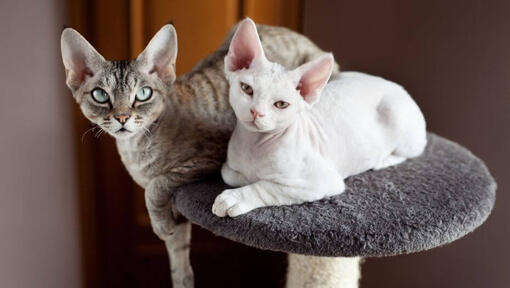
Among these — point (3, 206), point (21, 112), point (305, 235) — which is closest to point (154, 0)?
point (21, 112)

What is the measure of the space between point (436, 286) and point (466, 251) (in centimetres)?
15

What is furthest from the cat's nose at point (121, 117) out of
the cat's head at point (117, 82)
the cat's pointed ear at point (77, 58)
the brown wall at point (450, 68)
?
the brown wall at point (450, 68)

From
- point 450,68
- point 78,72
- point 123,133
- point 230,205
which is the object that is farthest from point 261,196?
point 450,68

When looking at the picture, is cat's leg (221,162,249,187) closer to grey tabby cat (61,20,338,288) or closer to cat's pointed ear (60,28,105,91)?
grey tabby cat (61,20,338,288)

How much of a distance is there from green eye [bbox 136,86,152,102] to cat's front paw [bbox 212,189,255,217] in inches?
9.5

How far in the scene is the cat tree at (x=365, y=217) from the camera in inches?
35.5

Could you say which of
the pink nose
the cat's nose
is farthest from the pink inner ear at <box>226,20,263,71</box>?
the cat's nose

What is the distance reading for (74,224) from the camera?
136 cm

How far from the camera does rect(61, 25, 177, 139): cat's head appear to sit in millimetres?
969

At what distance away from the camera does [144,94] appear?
1013 millimetres

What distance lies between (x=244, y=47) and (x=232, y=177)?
263mm

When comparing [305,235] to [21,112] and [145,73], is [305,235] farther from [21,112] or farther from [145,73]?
[21,112]

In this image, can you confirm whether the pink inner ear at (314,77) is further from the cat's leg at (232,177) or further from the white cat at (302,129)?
the cat's leg at (232,177)

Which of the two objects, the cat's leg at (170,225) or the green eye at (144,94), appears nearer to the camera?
the green eye at (144,94)
